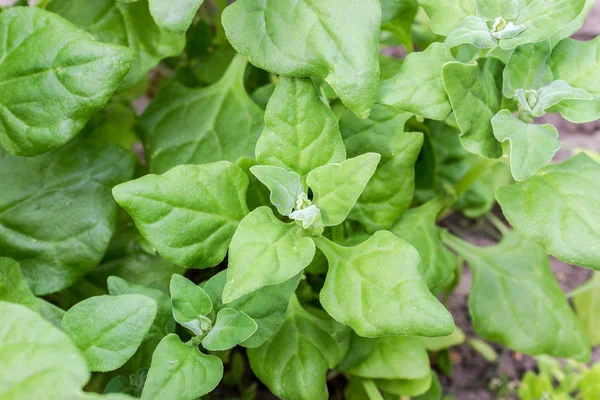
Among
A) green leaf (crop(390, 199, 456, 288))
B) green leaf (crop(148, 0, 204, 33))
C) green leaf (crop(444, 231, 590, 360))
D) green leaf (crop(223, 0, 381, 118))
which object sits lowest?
green leaf (crop(444, 231, 590, 360))

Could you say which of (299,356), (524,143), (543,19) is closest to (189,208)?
(299,356)

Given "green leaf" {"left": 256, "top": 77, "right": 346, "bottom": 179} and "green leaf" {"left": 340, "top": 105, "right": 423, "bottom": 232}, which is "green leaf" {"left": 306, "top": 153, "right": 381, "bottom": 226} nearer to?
"green leaf" {"left": 256, "top": 77, "right": 346, "bottom": 179}

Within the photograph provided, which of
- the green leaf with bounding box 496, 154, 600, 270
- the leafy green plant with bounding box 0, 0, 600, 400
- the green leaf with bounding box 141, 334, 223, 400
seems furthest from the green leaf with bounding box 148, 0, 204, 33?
the green leaf with bounding box 496, 154, 600, 270

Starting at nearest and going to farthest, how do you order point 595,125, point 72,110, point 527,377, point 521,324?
point 72,110 → point 521,324 → point 527,377 → point 595,125

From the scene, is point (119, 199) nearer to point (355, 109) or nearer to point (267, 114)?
point (267, 114)

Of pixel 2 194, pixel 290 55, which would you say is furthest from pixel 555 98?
pixel 2 194
